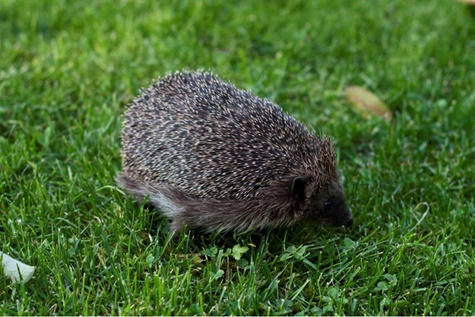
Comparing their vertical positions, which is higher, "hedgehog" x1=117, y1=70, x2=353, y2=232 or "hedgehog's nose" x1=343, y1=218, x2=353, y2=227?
"hedgehog" x1=117, y1=70, x2=353, y2=232

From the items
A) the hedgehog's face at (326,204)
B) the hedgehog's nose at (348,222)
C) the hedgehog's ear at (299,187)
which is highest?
the hedgehog's ear at (299,187)

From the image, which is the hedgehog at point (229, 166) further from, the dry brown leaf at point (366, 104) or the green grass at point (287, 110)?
the dry brown leaf at point (366, 104)

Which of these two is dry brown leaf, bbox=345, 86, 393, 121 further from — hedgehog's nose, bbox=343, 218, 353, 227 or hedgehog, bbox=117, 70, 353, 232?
hedgehog's nose, bbox=343, 218, 353, 227

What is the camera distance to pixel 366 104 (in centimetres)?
580

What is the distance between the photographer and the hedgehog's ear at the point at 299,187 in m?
4.10

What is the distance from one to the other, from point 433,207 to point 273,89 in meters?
1.96

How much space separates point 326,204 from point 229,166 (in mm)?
697

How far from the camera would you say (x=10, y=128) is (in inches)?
203

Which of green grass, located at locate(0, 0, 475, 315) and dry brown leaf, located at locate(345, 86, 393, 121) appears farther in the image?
dry brown leaf, located at locate(345, 86, 393, 121)

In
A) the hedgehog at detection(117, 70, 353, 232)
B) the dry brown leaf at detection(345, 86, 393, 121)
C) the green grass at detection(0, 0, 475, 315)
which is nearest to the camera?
the green grass at detection(0, 0, 475, 315)

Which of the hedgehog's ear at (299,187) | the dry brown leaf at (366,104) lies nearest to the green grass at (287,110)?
the dry brown leaf at (366,104)

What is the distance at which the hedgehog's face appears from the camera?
4195 millimetres

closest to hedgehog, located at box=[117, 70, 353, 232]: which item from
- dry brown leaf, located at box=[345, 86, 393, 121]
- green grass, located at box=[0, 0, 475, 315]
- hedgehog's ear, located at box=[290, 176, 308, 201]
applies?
hedgehog's ear, located at box=[290, 176, 308, 201]

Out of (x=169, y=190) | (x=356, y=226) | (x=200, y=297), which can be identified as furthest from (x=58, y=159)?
(x=356, y=226)
